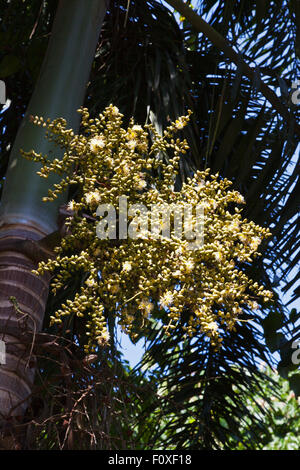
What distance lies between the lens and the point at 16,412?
1821 millimetres

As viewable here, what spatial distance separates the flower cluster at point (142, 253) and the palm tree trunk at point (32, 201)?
18 centimetres

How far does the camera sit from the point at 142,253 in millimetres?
1731

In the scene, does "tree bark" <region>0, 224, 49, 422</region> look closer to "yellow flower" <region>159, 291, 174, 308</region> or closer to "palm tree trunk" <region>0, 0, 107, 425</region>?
"palm tree trunk" <region>0, 0, 107, 425</region>

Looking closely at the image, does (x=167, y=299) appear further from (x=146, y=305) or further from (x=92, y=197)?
(x=92, y=197)

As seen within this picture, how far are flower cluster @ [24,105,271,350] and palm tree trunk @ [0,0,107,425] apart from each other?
18 centimetres

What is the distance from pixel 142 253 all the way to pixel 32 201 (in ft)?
1.73

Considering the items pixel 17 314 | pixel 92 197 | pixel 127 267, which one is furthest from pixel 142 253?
pixel 17 314

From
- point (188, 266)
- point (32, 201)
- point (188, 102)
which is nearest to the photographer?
point (188, 266)

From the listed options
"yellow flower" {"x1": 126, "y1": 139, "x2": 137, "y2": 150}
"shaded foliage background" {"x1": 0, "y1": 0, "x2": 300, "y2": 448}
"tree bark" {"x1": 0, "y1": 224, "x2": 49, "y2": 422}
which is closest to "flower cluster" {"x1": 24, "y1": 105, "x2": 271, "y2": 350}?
"yellow flower" {"x1": 126, "y1": 139, "x2": 137, "y2": 150}

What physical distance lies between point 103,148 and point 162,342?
5.74 feet

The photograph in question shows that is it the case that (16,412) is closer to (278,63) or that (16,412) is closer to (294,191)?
(294,191)

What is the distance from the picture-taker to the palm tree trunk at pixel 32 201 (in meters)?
1.88

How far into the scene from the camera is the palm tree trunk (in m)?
1.88

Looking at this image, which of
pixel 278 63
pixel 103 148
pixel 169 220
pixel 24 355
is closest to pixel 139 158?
pixel 103 148
